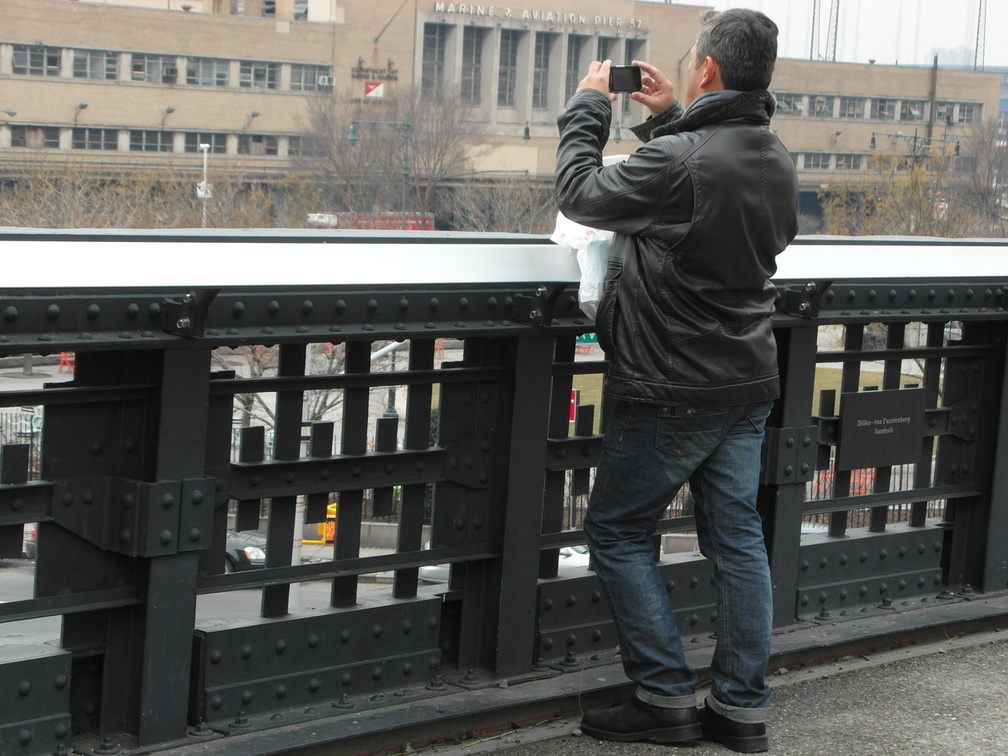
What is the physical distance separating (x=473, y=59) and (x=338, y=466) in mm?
103058

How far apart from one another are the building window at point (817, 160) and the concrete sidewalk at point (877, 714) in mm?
103178

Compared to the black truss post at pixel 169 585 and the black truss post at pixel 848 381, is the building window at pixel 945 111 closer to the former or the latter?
the black truss post at pixel 848 381

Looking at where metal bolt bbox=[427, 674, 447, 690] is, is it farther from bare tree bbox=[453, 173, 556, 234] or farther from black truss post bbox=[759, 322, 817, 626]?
bare tree bbox=[453, 173, 556, 234]

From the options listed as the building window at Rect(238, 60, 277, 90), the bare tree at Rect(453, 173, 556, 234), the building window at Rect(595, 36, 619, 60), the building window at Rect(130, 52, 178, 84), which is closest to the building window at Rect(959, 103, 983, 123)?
the building window at Rect(595, 36, 619, 60)

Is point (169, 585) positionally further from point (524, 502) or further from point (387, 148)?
point (387, 148)

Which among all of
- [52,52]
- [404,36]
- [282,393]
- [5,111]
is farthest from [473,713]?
[404,36]

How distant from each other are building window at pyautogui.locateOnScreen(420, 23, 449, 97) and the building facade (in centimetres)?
12

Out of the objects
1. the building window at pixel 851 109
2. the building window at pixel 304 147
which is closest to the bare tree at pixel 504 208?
the building window at pixel 304 147

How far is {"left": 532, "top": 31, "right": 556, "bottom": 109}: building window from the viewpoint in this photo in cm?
10256

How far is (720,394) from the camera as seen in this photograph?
3.22 m

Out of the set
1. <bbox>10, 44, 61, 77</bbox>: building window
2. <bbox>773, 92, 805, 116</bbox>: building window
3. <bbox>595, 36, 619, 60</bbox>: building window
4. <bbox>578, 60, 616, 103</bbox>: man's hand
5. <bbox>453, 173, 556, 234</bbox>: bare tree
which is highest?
<bbox>595, 36, 619, 60</bbox>: building window

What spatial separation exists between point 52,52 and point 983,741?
275 ft

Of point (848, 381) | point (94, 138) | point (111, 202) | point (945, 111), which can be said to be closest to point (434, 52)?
point (94, 138)

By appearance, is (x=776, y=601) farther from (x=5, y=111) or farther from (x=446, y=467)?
(x=5, y=111)
